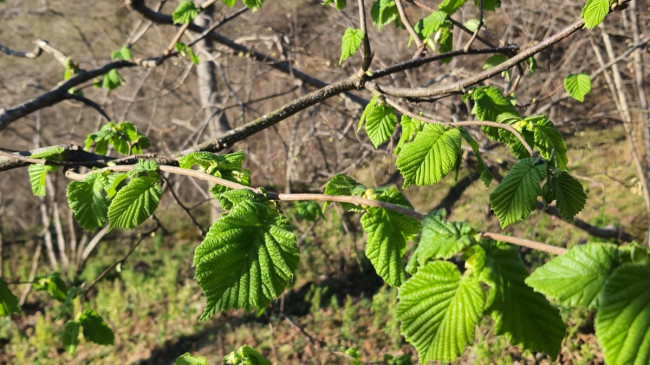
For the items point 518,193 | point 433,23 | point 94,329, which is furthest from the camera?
point 94,329

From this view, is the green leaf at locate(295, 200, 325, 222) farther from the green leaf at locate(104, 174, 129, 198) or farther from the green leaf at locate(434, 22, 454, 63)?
the green leaf at locate(104, 174, 129, 198)

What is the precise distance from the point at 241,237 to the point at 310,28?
762 cm

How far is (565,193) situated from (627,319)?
0.43 m

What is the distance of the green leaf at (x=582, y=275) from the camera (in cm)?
60

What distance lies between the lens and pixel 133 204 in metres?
1.01

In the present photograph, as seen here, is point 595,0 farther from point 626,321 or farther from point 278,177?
point 278,177

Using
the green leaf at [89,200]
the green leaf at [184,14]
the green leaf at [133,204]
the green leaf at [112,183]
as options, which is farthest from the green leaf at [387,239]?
the green leaf at [184,14]

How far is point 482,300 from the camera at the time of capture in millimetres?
668

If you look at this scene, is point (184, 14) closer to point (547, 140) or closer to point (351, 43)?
point (351, 43)

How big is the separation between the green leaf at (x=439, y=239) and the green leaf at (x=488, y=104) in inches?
24.8

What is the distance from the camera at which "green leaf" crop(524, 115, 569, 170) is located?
107 cm

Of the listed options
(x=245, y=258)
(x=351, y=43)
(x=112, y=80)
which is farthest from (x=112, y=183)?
(x=112, y=80)

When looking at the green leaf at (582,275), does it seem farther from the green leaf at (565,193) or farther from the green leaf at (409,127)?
the green leaf at (409,127)

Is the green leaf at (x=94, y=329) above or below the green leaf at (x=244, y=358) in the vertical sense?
above
